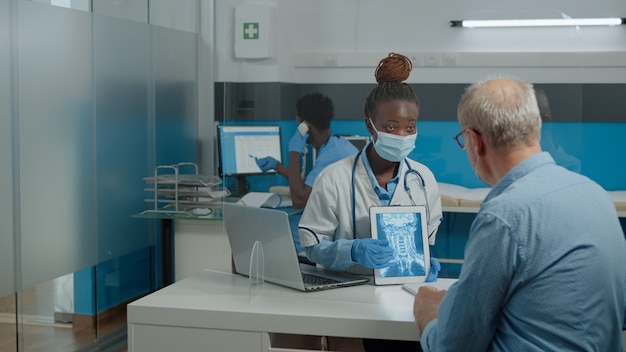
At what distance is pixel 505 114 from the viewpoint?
5.68 ft

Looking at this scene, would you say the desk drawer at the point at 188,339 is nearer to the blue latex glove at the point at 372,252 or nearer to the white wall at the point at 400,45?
the blue latex glove at the point at 372,252

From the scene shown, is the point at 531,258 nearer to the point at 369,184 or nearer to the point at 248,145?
the point at 369,184

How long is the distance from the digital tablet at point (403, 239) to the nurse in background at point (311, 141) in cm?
26

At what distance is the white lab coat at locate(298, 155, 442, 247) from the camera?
2.46 meters

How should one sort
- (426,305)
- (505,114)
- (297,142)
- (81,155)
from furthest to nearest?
(81,155) < (297,142) < (426,305) < (505,114)

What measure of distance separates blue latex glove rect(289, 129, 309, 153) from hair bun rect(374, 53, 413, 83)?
292 millimetres

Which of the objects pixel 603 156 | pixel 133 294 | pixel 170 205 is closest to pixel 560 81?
pixel 603 156

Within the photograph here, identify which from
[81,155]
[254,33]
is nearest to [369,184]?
[254,33]

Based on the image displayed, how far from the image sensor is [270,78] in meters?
2.59

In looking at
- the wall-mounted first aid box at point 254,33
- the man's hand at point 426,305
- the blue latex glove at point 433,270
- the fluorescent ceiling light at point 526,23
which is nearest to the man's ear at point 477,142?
the man's hand at point 426,305

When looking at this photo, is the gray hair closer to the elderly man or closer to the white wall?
the elderly man

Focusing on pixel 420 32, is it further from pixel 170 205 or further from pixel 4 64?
pixel 170 205

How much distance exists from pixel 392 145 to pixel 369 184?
0.44ft

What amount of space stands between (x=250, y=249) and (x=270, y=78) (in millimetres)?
532
